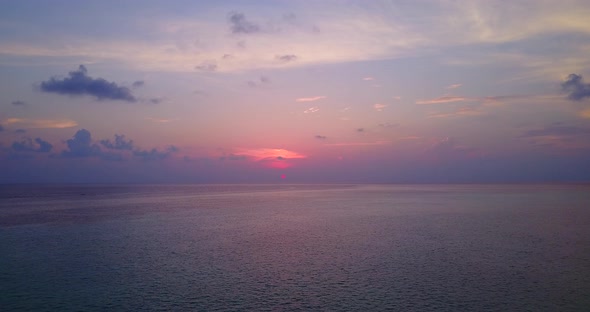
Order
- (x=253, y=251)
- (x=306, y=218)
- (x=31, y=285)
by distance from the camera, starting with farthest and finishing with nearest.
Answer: (x=306, y=218) < (x=253, y=251) < (x=31, y=285)

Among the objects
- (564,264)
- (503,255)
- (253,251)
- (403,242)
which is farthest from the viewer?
(403,242)

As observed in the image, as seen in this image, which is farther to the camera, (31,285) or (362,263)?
(362,263)

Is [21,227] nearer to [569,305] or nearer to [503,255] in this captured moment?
[503,255]

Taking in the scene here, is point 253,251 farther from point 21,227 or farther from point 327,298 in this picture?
point 21,227

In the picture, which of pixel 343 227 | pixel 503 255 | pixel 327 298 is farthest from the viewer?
pixel 343 227

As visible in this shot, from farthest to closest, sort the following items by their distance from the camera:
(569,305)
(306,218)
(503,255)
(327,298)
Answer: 1. (306,218)
2. (503,255)
3. (327,298)
4. (569,305)

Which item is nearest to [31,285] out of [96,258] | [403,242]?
[96,258]

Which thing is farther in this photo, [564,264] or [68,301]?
[564,264]

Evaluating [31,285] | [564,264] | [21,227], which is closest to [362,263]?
[564,264]
